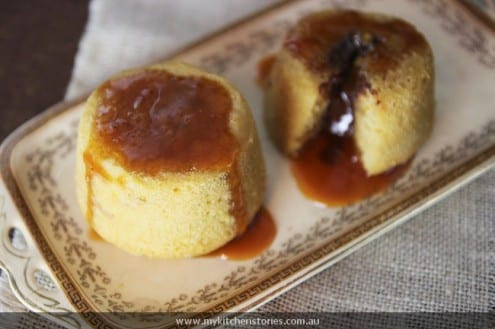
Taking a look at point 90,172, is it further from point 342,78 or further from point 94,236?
point 342,78

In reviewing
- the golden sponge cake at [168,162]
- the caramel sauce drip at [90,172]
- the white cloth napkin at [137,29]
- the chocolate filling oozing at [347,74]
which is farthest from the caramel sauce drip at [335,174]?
the white cloth napkin at [137,29]

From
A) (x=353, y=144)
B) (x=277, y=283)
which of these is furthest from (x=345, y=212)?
(x=277, y=283)

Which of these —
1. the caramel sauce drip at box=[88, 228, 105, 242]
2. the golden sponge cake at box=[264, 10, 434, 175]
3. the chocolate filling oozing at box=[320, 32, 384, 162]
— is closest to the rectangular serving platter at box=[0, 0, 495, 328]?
the caramel sauce drip at box=[88, 228, 105, 242]

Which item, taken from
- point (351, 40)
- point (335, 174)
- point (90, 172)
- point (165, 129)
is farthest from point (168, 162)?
point (351, 40)

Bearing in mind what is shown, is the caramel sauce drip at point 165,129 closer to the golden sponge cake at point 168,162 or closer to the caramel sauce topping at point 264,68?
the golden sponge cake at point 168,162

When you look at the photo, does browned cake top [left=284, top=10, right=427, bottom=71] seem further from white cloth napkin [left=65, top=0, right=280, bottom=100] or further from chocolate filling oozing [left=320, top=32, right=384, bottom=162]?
white cloth napkin [left=65, top=0, right=280, bottom=100]

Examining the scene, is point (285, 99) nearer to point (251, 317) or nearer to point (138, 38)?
point (251, 317)
